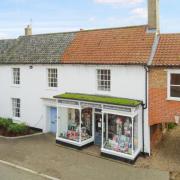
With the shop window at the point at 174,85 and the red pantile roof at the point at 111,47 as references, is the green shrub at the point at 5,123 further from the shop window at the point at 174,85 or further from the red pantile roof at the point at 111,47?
the shop window at the point at 174,85

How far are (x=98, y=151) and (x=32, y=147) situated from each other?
4.58 metres

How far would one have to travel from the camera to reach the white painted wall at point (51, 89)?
19.1m

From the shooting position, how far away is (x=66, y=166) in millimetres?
17312

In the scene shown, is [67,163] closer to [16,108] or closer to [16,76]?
[16,108]

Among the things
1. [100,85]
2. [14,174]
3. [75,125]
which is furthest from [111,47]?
[14,174]

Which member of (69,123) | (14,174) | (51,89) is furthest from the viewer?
(51,89)

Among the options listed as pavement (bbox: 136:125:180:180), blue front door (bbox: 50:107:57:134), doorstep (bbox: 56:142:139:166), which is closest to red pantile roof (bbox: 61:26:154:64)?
blue front door (bbox: 50:107:57:134)

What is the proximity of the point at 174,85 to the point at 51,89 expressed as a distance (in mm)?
9717

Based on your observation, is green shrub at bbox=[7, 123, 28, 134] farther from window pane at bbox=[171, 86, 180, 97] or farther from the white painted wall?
window pane at bbox=[171, 86, 180, 97]

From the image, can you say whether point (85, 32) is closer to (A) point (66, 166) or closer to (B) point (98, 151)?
(B) point (98, 151)

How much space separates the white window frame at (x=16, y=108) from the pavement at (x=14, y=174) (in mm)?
9707

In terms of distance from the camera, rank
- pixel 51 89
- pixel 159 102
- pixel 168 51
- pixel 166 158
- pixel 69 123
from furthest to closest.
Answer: pixel 51 89 < pixel 69 123 < pixel 166 158 < pixel 168 51 < pixel 159 102

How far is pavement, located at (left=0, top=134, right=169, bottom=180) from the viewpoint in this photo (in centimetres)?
1618

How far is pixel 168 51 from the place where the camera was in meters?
18.6
